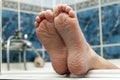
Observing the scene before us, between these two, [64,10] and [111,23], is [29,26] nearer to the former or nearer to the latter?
[111,23]

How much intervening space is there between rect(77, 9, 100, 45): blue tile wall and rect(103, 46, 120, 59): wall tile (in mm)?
83

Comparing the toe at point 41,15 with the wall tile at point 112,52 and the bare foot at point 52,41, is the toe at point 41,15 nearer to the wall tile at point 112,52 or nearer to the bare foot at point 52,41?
the bare foot at point 52,41

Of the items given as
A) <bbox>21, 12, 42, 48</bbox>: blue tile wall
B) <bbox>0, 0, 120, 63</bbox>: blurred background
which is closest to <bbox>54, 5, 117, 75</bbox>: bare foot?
<bbox>0, 0, 120, 63</bbox>: blurred background

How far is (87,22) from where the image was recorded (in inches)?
67.9

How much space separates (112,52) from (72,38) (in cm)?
99

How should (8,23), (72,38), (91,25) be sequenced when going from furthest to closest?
(91,25) → (8,23) → (72,38)

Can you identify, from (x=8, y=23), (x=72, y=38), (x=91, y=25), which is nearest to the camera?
(x=72, y=38)

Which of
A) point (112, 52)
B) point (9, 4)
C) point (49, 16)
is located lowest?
point (112, 52)

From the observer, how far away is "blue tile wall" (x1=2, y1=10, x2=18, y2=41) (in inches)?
61.4

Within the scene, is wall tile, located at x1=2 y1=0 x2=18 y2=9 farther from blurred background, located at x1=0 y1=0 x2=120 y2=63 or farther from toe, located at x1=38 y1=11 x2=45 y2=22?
toe, located at x1=38 y1=11 x2=45 y2=22

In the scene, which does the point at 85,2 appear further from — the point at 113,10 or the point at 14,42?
the point at 14,42

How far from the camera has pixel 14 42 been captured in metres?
1.48

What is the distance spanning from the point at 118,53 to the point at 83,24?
0.35m

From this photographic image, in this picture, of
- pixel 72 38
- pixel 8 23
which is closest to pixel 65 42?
pixel 72 38
